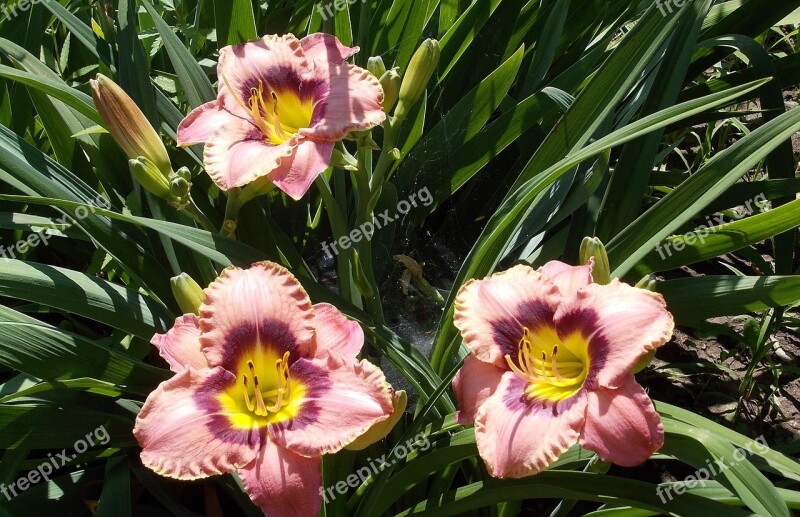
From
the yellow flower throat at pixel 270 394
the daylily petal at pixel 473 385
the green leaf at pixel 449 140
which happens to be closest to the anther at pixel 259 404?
the yellow flower throat at pixel 270 394

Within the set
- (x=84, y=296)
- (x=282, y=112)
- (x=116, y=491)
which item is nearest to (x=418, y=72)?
(x=282, y=112)

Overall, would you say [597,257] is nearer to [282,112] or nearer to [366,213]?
[366,213]

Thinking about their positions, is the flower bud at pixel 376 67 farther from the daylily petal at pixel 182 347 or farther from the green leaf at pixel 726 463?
the green leaf at pixel 726 463

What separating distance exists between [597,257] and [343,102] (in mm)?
442

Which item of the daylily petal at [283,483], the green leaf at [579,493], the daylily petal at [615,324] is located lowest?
the green leaf at [579,493]

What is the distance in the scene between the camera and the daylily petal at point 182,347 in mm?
1051

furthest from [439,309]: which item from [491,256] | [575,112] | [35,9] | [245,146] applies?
[35,9]

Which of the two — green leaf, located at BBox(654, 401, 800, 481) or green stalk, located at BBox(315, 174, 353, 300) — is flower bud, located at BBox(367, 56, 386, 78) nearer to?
green stalk, located at BBox(315, 174, 353, 300)

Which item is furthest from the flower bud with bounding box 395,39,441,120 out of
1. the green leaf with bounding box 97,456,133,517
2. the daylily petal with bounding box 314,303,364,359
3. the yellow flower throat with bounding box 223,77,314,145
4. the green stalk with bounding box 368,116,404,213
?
the green leaf with bounding box 97,456,133,517

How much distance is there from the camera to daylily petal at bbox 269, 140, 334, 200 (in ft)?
3.61

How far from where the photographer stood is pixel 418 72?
1.25m

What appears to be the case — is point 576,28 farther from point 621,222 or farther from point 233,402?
point 233,402

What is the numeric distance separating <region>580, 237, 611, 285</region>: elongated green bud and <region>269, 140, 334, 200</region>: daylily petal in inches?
15.1

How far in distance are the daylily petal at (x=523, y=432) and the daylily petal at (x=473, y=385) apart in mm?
39
